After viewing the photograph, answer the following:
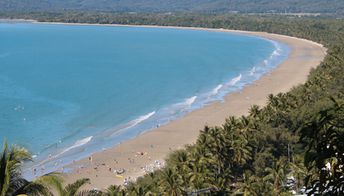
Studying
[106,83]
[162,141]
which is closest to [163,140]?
[162,141]

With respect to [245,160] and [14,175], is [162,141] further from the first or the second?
[14,175]

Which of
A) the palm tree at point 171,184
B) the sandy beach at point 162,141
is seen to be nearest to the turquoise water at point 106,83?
the sandy beach at point 162,141

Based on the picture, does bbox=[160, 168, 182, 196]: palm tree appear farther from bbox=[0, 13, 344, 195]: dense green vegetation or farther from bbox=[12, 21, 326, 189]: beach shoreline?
bbox=[12, 21, 326, 189]: beach shoreline

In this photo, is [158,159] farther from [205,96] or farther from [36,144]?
[205,96]

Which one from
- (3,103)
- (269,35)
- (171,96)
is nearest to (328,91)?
(171,96)

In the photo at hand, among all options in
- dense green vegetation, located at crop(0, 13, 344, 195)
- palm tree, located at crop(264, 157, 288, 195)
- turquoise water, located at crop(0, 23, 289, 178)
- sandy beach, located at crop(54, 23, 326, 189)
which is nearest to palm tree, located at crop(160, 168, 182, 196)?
dense green vegetation, located at crop(0, 13, 344, 195)
